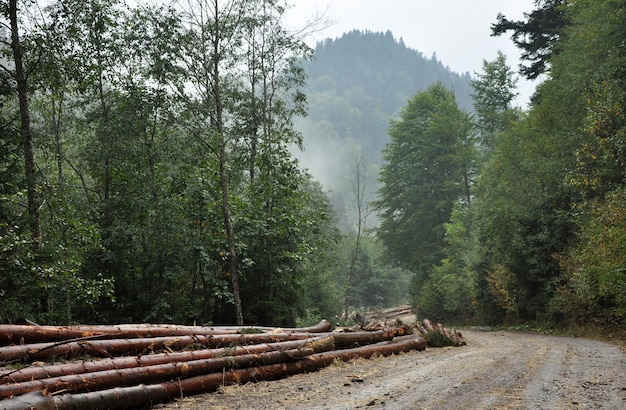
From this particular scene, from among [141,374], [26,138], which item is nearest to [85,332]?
[141,374]

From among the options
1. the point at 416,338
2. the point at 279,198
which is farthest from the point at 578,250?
the point at 279,198

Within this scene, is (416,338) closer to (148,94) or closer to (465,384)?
(465,384)

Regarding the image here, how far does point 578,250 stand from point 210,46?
1665 centimetres

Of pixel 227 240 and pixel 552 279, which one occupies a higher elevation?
pixel 227 240

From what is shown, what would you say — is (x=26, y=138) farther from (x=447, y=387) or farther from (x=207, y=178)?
(x=447, y=387)

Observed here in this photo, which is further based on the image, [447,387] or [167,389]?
[447,387]

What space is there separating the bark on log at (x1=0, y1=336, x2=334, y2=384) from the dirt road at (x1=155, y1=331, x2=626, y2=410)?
2.32 ft

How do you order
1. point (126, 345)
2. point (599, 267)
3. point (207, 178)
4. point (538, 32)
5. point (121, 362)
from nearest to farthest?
1. point (121, 362)
2. point (126, 345)
3. point (599, 267)
4. point (207, 178)
5. point (538, 32)

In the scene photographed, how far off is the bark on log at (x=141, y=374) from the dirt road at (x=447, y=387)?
426 mm

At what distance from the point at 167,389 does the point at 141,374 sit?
423 millimetres

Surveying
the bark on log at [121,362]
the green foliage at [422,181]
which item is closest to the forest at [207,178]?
the bark on log at [121,362]

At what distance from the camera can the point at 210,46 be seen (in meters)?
17.7

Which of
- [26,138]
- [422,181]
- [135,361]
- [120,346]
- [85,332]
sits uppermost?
[422,181]

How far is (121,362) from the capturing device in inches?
259
